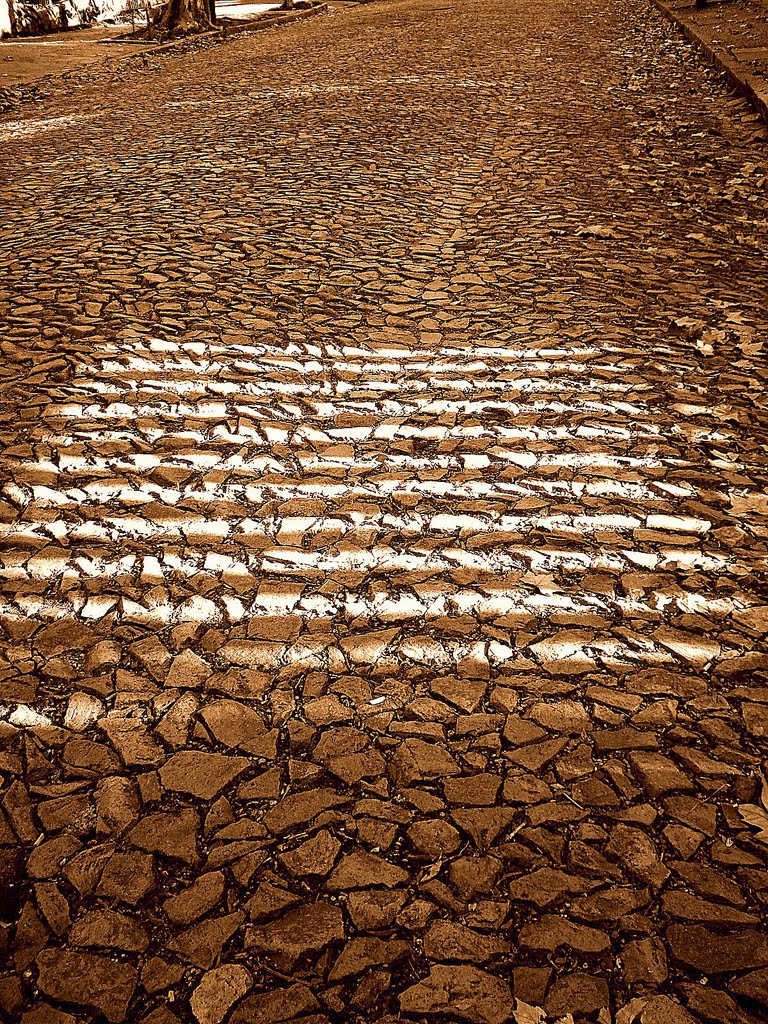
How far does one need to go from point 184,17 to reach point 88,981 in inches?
429

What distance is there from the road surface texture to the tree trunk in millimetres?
7350

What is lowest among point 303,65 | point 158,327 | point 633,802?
point 633,802

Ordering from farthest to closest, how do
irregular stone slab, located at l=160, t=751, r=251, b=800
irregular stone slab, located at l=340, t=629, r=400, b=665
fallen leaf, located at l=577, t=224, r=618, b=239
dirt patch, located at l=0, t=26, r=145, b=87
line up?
1. dirt patch, located at l=0, t=26, r=145, b=87
2. fallen leaf, located at l=577, t=224, r=618, b=239
3. irregular stone slab, located at l=340, t=629, r=400, b=665
4. irregular stone slab, located at l=160, t=751, r=251, b=800

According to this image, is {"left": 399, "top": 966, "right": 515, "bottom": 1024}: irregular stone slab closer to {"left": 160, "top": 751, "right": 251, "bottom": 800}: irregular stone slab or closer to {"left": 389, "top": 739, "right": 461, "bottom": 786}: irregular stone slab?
{"left": 389, "top": 739, "right": 461, "bottom": 786}: irregular stone slab

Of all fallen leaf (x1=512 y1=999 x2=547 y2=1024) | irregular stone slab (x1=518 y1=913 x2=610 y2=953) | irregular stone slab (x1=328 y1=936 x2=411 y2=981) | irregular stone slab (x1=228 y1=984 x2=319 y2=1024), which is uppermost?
irregular stone slab (x1=228 y1=984 x2=319 y2=1024)

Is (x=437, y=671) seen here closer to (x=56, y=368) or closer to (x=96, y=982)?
(x=96, y=982)

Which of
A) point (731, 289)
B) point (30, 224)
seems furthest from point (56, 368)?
point (731, 289)

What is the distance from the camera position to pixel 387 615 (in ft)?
5.50

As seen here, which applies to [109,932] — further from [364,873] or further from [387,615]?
[387,615]

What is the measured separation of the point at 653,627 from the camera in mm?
1620

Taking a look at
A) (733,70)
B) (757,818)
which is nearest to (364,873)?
(757,818)

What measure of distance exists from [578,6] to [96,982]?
12.8m

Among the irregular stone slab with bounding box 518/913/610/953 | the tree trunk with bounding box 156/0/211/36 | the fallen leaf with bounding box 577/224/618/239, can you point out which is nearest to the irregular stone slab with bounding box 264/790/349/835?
the irregular stone slab with bounding box 518/913/610/953

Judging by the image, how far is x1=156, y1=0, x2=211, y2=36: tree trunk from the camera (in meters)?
9.58
